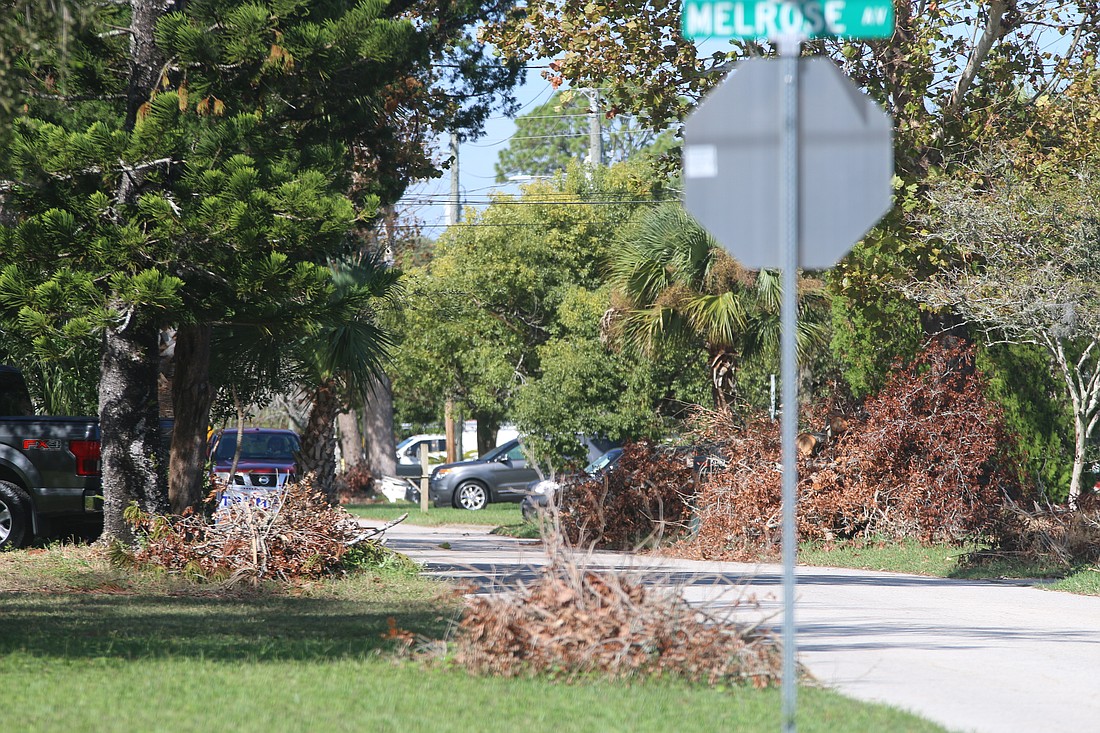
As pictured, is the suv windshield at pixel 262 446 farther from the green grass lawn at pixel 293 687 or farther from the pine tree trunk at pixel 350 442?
the pine tree trunk at pixel 350 442

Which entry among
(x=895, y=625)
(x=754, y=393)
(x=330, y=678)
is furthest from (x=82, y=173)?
(x=754, y=393)

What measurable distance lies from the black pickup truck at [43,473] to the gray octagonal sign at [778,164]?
9.76m

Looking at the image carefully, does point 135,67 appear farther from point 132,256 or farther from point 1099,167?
point 1099,167

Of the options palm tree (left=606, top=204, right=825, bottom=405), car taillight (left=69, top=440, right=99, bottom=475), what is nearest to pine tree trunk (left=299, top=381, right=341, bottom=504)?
palm tree (left=606, top=204, right=825, bottom=405)

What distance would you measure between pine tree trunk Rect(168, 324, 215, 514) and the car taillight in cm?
74

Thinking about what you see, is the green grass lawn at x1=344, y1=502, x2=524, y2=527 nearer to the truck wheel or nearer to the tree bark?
the truck wheel

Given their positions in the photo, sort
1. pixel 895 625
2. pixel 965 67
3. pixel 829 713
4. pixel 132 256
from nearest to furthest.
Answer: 1. pixel 829 713
2. pixel 895 625
3. pixel 132 256
4. pixel 965 67

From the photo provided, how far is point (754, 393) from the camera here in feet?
95.9

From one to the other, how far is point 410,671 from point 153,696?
4.69 feet

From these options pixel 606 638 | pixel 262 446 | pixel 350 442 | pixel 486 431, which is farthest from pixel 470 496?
pixel 606 638

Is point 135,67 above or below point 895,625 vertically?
above

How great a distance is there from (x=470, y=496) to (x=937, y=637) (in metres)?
22.3

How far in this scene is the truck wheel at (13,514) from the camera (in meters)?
13.5

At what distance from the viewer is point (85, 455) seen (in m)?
13.6
